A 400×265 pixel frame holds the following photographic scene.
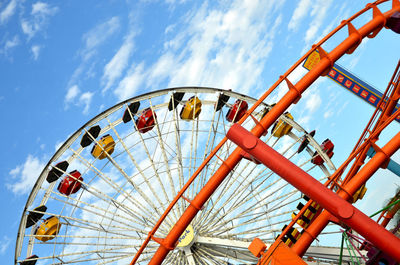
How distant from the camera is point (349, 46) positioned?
10.3 metres

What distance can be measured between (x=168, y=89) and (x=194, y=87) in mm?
1401

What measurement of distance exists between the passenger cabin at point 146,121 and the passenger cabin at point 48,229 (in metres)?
6.26

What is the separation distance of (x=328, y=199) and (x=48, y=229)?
50.6 ft

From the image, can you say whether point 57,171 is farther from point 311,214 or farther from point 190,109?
point 311,214

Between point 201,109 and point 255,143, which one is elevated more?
point 201,109

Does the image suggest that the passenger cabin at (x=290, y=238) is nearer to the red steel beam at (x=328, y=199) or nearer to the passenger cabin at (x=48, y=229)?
the red steel beam at (x=328, y=199)

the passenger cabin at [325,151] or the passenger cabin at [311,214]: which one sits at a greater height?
the passenger cabin at [325,151]

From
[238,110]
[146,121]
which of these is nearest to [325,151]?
[238,110]

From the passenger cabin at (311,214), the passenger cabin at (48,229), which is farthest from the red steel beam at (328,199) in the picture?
the passenger cabin at (48,229)

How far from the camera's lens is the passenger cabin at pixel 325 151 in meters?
21.0

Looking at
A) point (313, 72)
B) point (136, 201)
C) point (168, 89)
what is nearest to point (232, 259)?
point (136, 201)

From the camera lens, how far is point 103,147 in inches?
794

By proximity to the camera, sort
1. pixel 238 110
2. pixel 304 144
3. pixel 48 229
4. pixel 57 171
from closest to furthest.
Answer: pixel 48 229 < pixel 57 171 < pixel 238 110 < pixel 304 144

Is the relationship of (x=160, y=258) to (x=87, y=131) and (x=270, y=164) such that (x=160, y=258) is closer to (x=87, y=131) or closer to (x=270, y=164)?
(x=270, y=164)
